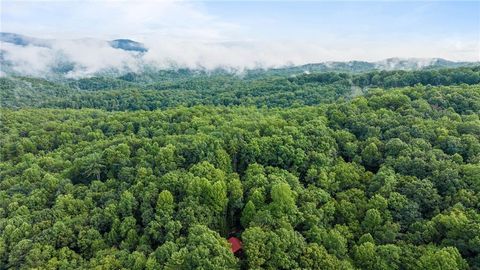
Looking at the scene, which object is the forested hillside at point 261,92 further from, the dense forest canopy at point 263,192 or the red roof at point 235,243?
the red roof at point 235,243

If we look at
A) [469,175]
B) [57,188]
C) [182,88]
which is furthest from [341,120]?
[182,88]

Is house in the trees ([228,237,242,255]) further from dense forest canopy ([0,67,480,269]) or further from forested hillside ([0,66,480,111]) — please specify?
forested hillside ([0,66,480,111])

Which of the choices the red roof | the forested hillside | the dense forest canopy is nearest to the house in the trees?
the red roof

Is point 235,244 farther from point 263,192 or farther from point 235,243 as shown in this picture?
point 263,192

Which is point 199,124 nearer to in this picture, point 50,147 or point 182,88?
point 50,147

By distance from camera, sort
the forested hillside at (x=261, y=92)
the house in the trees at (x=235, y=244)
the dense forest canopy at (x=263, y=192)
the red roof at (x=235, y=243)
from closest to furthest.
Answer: the dense forest canopy at (x=263, y=192), the house in the trees at (x=235, y=244), the red roof at (x=235, y=243), the forested hillside at (x=261, y=92)

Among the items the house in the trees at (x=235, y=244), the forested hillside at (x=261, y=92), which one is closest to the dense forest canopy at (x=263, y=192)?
the house in the trees at (x=235, y=244)

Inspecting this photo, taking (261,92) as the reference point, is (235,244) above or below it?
below

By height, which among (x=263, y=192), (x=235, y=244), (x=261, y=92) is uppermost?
(x=261, y=92)

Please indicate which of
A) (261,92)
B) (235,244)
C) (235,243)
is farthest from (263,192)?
(261,92)
